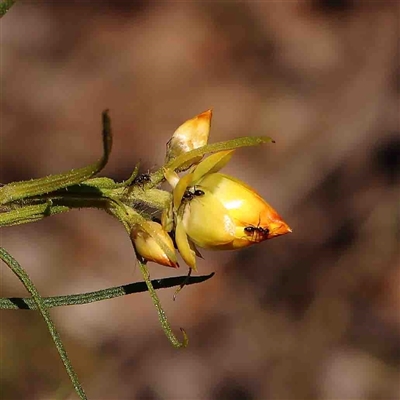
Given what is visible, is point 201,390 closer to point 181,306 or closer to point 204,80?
point 181,306

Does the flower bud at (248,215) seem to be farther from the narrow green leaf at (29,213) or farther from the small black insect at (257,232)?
the narrow green leaf at (29,213)

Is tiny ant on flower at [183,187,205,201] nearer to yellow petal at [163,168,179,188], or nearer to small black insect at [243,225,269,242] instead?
yellow petal at [163,168,179,188]

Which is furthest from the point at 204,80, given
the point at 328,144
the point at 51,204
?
the point at 51,204

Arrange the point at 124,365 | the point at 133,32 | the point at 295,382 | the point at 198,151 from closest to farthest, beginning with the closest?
the point at 198,151 → the point at 124,365 → the point at 295,382 → the point at 133,32

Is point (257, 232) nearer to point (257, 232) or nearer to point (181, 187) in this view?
point (257, 232)

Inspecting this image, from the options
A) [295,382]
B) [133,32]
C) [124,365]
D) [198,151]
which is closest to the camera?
[198,151]
